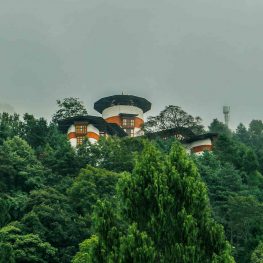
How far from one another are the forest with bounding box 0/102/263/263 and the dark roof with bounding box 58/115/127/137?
2.49 m

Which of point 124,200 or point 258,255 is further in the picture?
point 258,255

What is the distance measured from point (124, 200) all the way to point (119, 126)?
47645mm

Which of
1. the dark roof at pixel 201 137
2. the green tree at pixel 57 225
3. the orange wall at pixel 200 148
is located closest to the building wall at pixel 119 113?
the dark roof at pixel 201 137

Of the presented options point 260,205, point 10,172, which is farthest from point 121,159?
point 260,205

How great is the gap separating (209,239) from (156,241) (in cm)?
155

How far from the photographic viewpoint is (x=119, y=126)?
67188 millimetres

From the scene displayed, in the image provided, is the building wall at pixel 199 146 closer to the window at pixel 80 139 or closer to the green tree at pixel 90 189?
the window at pixel 80 139

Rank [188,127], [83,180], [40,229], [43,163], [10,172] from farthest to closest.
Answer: [188,127] < [43,163] < [10,172] < [83,180] < [40,229]

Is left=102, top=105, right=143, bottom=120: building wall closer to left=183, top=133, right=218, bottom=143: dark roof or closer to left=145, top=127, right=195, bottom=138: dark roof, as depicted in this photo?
left=145, top=127, right=195, bottom=138: dark roof

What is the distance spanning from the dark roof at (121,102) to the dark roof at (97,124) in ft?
13.3

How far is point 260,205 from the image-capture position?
42.8m

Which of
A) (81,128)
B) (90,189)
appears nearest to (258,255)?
(90,189)

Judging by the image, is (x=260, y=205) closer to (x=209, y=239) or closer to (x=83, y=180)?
(x=83, y=180)

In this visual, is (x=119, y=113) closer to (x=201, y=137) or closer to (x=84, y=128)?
(x=84, y=128)
